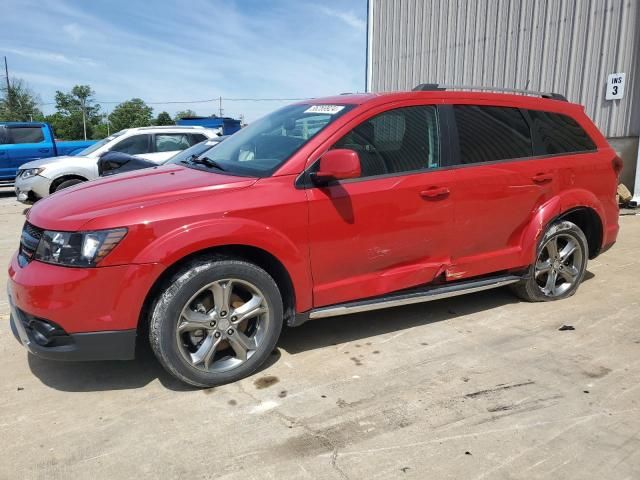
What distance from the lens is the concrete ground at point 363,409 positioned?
242 cm

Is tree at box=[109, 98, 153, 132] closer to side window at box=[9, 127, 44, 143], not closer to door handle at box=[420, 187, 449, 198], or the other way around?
side window at box=[9, 127, 44, 143]

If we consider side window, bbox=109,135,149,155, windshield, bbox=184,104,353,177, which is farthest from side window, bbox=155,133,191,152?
windshield, bbox=184,104,353,177

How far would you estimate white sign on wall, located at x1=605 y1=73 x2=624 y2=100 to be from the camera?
952 centimetres

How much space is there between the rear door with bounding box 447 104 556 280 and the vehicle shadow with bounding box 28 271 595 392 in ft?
1.81

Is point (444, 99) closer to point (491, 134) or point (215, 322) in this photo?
point (491, 134)

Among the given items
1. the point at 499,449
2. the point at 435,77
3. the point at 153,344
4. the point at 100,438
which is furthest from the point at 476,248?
the point at 435,77

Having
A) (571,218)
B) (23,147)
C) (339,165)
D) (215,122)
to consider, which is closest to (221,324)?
(339,165)

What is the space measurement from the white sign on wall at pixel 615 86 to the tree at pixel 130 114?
7807 cm

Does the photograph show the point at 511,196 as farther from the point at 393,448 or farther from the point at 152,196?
the point at 152,196

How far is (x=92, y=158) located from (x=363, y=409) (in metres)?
8.89

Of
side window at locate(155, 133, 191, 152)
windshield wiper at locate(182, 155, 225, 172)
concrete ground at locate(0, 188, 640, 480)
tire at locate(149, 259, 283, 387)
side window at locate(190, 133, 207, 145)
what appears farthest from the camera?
side window at locate(190, 133, 207, 145)

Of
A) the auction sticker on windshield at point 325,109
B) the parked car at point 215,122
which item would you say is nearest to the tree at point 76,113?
the parked car at point 215,122

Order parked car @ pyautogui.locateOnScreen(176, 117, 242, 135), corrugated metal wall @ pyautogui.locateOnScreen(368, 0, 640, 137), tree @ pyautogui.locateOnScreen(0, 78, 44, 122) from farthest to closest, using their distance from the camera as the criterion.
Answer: tree @ pyautogui.locateOnScreen(0, 78, 44, 122)
parked car @ pyautogui.locateOnScreen(176, 117, 242, 135)
corrugated metal wall @ pyautogui.locateOnScreen(368, 0, 640, 137)

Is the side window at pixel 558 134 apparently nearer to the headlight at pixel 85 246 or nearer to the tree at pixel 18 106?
the headlight at pixel 85 246
